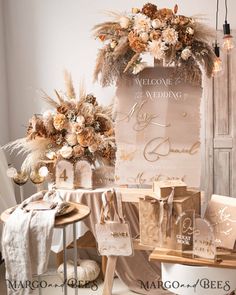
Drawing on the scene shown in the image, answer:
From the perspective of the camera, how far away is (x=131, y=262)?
324 cm

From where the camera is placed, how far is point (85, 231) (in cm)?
309

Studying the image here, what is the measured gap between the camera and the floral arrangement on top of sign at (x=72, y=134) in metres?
2.97

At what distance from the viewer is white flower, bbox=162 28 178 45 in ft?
7.76

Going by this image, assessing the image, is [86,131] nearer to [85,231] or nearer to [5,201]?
[85,231]

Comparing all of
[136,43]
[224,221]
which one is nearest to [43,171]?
[136,43]

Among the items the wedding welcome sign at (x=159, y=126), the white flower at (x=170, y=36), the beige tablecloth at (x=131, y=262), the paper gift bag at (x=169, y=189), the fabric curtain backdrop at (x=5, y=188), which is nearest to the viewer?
the paper gift bag at (x=169, y=189)

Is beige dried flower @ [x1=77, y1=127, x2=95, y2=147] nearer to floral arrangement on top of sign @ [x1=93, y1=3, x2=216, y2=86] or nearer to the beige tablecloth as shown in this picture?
the beige tablecloth

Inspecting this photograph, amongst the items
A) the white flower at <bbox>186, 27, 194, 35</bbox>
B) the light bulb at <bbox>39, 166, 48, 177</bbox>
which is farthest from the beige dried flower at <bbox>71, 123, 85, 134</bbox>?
the white flower at <bbox>186, 27, 194, 35</bbox>

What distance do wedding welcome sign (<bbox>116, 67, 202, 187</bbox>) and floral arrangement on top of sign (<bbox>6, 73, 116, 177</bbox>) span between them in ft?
1.59

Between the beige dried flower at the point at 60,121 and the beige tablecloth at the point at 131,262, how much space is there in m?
0.44

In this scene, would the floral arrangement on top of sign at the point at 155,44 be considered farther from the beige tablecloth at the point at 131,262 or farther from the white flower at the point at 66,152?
the beige tablecloth at the point at 131,262

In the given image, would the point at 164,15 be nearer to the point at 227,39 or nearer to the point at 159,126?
the point at 159,126

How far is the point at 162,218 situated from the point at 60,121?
1109 millimetres

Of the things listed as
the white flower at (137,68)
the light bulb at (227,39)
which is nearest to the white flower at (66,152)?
the white flower at (137,68)
